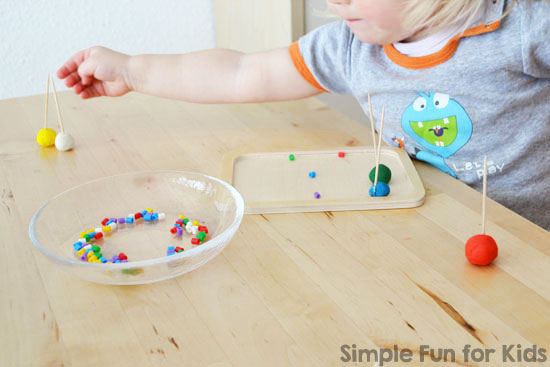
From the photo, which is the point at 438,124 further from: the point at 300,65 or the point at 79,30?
the point at 79,30

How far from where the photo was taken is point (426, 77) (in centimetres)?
82

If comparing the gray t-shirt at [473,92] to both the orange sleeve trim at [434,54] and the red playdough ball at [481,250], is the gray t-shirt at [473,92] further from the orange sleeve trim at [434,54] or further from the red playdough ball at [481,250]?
the red playdough ball at [481,250]

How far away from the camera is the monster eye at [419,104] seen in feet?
2.78

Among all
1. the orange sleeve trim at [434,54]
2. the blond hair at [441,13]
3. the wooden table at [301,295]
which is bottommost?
the wooden table at [301,295]

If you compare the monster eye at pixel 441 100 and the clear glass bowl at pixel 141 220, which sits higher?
the monster eye at pixel 441 100

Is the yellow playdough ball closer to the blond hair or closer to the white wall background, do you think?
the blond hair

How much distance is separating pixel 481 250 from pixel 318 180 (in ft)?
0.80

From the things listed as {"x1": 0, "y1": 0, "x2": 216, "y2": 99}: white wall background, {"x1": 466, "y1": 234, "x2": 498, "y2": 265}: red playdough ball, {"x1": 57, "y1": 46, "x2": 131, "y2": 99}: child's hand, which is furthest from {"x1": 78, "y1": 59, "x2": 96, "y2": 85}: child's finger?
{"x1": 0, "y1": 0, "x2": 216, "y2": 99}: white wall background

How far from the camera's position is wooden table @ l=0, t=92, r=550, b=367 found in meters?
0.48

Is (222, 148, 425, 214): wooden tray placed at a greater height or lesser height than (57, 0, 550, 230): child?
lesser

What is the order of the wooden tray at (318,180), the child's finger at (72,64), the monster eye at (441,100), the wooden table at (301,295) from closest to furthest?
the wooden table at (301,295), the wooden tray at (318,180), the monster eye at (441,100), the child's finger at (72,64)

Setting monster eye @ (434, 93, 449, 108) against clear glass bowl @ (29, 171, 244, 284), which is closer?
clear glass bowl @ (29, 171, 244, 284)

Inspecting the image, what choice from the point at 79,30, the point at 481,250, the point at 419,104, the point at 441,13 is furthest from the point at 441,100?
the point at 79,30

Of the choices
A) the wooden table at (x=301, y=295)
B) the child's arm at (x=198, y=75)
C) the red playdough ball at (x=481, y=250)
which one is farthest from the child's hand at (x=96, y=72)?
the red playdough ball at (x=481, y=250)
